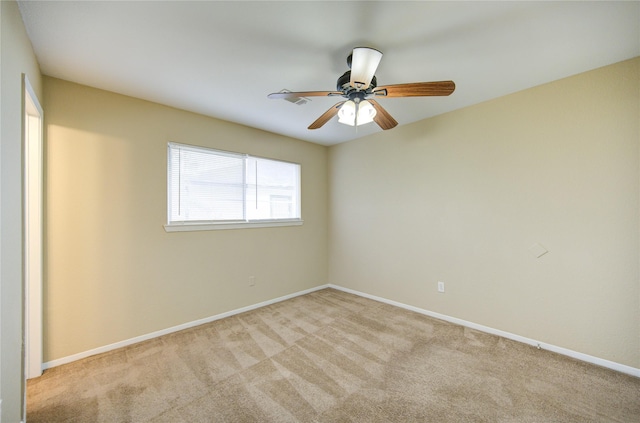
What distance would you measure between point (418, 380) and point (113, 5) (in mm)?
3202

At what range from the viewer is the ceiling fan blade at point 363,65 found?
151 cm

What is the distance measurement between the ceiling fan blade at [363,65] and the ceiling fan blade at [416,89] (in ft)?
0.40

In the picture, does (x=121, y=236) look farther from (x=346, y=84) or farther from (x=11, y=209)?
(x=346, y=84)

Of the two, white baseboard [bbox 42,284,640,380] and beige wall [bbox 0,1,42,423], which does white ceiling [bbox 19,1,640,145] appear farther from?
white baseboard [bbox 42,284,640,380]

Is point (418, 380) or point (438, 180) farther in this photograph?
point (438, 180)

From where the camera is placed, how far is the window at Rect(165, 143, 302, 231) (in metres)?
2.83

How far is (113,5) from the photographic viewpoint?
4.73 feet

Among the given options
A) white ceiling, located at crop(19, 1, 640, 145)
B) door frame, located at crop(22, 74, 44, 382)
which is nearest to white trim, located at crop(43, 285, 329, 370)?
door frame, located at crop(22, 74, 44, 382)

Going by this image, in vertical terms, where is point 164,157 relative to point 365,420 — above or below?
above

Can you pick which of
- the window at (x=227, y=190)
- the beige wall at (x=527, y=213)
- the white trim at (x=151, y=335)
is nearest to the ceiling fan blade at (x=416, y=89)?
the beige wall at (x=527, y=213)

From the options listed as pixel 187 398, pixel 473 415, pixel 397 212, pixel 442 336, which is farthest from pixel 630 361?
pixel 187 398

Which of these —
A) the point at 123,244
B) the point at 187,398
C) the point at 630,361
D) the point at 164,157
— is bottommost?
the point at 187,398

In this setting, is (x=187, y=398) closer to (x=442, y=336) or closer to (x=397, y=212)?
(x=442, y=336)

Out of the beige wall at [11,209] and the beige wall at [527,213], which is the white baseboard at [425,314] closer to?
the beige wall at [527,213]
